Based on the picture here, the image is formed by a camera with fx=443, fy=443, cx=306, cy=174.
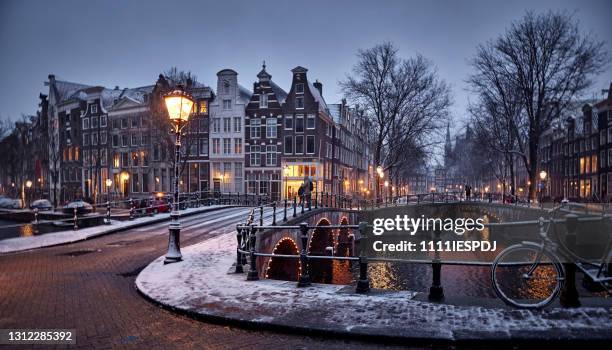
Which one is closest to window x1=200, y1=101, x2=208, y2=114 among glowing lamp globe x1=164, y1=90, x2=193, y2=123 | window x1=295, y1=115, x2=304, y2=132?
window x1=295, y1=115, x2=304, y2=132

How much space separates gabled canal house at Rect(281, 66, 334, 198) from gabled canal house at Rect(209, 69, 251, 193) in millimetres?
5253

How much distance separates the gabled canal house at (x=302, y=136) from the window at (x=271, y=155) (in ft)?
4.06

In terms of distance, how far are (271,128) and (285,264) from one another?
27.4m

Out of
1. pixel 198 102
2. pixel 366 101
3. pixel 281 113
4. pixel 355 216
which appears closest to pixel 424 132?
pixel 366 101

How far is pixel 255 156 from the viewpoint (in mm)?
48062

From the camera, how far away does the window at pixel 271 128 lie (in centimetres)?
4741

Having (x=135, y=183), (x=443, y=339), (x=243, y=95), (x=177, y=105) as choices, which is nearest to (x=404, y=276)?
(x=177, y=105)

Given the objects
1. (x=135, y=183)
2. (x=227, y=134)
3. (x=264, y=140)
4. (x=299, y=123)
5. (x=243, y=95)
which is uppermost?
(x=243, y=95)

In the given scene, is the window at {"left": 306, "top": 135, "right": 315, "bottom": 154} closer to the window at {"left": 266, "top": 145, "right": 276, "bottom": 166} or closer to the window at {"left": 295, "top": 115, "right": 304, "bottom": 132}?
the window at {"left": 295, "top": 115, "right": 304, "bottom": 132}

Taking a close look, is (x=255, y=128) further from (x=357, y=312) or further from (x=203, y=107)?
(x=357, y=312)

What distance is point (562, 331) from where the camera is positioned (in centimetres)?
547

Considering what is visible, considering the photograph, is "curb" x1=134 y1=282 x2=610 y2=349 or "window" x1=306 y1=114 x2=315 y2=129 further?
"window" x1=306 y1=114 x2=315 y2=129

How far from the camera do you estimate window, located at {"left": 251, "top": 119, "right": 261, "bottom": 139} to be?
157 feet

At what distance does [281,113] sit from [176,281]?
39.1 metres
